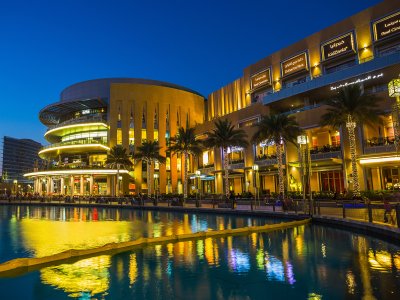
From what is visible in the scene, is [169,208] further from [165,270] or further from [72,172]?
[72,172]

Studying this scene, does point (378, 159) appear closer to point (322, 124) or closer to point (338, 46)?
point (322, 124)

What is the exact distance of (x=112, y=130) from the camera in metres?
79.8

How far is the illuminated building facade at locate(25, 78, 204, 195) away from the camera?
258 ft

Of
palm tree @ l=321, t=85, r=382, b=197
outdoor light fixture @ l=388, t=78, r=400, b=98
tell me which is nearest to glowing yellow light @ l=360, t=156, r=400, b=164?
palm tree @ l=321, t=85, r=382, b=197

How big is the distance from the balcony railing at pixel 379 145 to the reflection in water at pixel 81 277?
34493 millimetres

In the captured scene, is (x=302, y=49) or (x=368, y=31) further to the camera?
(x=302, y=49)

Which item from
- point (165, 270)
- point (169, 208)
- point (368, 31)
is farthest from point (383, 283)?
point (368, 31)

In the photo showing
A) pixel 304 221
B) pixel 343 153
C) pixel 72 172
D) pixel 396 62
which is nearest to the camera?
pixel 304 221

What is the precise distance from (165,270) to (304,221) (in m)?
14.6

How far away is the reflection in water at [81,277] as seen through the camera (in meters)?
9.58

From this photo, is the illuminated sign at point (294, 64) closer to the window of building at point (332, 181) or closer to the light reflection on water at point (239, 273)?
the window of building at point (332, 181)

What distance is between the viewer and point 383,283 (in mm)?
9508

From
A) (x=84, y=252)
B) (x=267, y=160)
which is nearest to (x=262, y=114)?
(x=267, y=160)

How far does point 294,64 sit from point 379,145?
19.7m
